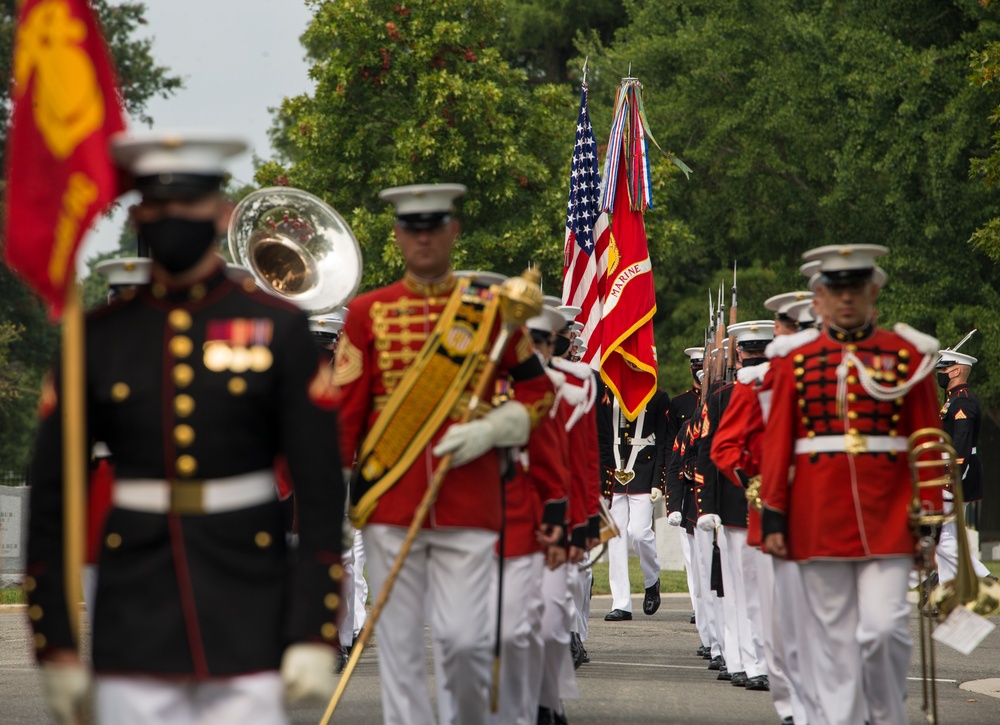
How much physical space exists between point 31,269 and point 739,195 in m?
33.8

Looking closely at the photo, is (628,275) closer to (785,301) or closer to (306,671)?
(785,301)

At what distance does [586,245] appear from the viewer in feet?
55.3

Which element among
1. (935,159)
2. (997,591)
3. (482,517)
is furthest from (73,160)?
(935,159)

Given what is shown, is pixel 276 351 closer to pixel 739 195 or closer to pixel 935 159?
pixel 935 159

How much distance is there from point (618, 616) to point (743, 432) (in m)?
7.27

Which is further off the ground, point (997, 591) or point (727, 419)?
point (727, 419)

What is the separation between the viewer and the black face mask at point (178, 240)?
4520 mm

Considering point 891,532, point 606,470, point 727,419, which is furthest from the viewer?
point 606,470

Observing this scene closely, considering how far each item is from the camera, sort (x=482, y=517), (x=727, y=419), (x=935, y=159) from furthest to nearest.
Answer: (x=935, y=159) → (x=727, y=419) → (x=482, y=517)

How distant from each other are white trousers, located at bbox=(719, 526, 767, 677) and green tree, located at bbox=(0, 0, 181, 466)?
94.8 feet

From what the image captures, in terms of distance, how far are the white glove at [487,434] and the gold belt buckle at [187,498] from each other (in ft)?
8.85

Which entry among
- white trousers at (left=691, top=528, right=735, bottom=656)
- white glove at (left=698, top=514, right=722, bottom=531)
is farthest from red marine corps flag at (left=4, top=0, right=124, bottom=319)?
white trousers at (left=691, top=528, right=735, bottom=656)

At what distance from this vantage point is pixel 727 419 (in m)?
10.5

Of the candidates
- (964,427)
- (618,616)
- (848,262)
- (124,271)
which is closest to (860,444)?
(848,262)
